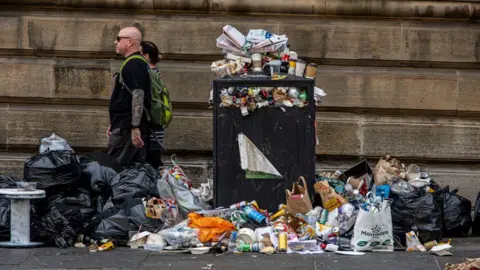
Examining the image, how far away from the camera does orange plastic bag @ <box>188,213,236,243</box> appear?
8.18m

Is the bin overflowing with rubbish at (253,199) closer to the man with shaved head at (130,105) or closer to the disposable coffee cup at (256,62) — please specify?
the disposable coffee cup at (256,62)

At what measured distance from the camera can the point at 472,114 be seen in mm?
10469

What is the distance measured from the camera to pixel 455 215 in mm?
9109

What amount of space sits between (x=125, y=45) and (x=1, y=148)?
7.28ft

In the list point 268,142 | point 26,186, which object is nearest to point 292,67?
point 268,142

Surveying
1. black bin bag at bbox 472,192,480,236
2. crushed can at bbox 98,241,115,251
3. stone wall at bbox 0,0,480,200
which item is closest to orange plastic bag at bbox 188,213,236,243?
crushed can at bbox 98,241,115,251

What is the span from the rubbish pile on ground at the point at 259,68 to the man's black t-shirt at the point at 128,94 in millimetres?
616

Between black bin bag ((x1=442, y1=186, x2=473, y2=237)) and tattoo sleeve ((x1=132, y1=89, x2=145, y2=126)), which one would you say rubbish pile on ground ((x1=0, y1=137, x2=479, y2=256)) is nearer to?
black bin bag ((x1=442, y1=186, x2=473, y2=237))

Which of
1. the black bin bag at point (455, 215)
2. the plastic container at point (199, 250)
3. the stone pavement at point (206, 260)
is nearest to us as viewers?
the stone pavement at point (206, 260)

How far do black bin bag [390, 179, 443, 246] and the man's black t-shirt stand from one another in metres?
2.25

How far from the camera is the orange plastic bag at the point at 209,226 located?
26.8ft

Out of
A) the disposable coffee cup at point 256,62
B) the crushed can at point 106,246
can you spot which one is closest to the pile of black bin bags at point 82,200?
the crushed can at point 106,246

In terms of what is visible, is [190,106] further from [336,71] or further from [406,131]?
[406,131]

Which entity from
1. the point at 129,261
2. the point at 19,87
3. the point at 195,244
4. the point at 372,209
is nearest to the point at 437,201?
the point at 372,209
